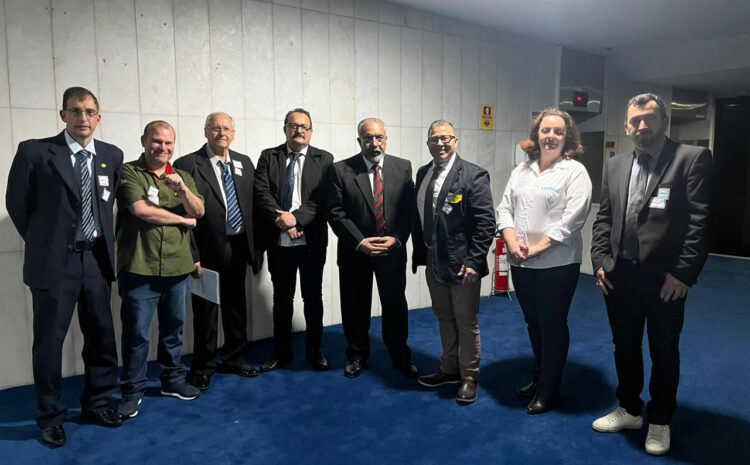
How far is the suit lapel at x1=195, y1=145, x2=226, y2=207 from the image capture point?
11.1 feet

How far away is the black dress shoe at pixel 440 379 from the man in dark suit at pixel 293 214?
0.73m

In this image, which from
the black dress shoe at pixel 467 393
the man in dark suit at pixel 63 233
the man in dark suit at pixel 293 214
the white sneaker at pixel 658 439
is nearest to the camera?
the white sneaker at pixel 658 439

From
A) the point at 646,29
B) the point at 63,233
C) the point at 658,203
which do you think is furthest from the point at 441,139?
the point at 646,29

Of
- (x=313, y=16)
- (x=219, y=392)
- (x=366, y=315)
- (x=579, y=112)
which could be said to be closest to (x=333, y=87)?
(x=313, y=16)

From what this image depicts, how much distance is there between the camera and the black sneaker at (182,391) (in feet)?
10.9

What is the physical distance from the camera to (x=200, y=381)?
136 inches

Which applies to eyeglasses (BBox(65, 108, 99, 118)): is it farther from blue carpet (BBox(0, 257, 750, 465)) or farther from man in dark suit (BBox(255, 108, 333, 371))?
blue carpet (BBox(0, 257, 750, 465))

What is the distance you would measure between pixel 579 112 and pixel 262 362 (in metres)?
4.91

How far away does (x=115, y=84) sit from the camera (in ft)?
12.0

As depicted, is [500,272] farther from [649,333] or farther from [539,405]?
[649,333]

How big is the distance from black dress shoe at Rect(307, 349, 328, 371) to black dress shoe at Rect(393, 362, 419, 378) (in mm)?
507

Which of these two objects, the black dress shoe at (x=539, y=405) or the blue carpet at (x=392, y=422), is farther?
the black dress shoe at (x=539, y=405)

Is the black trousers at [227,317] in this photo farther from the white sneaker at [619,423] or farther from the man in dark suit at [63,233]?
the white sneaker at [619,423]

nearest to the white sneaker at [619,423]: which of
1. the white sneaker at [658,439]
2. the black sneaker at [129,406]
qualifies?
the white sneaker at [658,439]
